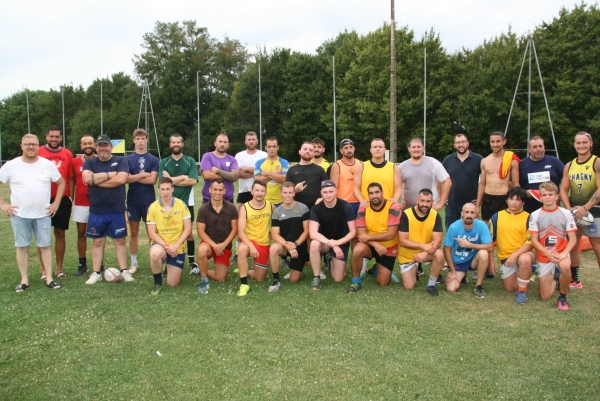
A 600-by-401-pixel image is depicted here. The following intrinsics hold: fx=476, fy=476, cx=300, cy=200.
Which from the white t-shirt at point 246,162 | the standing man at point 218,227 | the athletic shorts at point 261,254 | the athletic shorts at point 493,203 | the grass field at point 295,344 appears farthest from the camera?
the white t-shirt at point 246,162

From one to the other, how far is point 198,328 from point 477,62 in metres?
27.4

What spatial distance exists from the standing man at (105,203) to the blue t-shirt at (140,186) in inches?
13.9

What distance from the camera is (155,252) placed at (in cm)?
585

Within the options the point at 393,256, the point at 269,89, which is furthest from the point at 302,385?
the point at 269,89

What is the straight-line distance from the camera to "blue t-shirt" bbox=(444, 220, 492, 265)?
571 centimetres

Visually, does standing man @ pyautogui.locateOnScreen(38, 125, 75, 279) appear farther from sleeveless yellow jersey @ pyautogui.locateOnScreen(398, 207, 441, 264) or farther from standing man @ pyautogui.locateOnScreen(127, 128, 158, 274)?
sleeveless yellow jersey @ pyautogui.locateOnScreen(398, 207, 441, 264)

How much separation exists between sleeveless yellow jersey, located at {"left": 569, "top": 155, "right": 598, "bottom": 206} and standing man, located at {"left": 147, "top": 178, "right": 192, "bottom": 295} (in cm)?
480

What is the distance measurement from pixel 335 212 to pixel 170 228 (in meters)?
2.13

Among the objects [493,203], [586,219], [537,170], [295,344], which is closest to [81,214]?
[295,344]

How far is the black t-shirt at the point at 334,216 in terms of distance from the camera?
6090mm

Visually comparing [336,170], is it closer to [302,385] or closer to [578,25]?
[302,385]

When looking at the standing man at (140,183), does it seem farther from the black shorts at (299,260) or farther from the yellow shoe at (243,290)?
the black shorts at (299,260)

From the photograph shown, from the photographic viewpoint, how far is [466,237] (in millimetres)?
5773

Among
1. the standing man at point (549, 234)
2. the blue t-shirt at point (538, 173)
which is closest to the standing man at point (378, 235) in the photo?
the standing man at point (549, 234)
